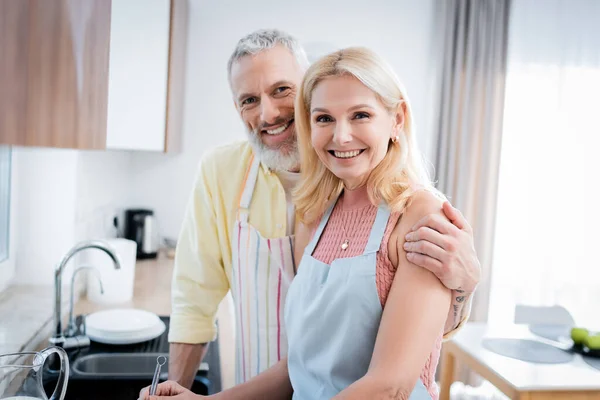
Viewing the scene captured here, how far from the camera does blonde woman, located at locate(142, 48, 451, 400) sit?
0.90m

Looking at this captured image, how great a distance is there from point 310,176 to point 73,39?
0.56 meters

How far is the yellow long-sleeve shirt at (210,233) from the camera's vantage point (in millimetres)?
1354

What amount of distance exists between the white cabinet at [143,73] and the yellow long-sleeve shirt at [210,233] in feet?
1.28

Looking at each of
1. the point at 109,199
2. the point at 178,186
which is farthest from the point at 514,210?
the point at 109,199

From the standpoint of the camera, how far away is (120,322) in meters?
1.81

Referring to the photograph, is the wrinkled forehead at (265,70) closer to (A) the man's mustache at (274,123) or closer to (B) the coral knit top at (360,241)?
(A) the man's mustache at (274,123)

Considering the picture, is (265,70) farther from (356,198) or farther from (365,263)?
(365,263)

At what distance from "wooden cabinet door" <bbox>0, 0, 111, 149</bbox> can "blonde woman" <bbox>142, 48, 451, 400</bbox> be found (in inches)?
18.1

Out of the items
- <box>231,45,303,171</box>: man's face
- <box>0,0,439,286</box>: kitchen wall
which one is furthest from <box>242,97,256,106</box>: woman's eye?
<box>0,0,439,286</box>: kitchen wall

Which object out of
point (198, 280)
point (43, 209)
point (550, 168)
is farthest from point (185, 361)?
point (550, 168)

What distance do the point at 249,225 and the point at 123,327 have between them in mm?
723

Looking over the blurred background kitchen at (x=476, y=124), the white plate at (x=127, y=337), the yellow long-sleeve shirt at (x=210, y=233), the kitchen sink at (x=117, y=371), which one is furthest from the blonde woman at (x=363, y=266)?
the blurred background kitchen at (x=476, y=124)

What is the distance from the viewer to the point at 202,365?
1.53 metres

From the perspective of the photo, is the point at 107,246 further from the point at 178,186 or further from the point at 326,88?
the point at 178,186
